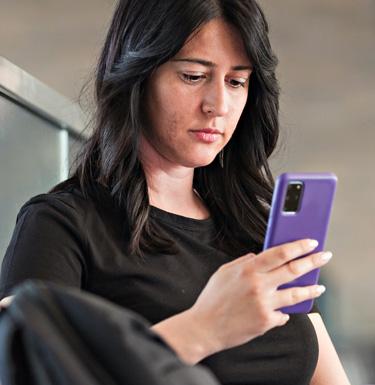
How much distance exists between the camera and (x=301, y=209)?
1.33 meters

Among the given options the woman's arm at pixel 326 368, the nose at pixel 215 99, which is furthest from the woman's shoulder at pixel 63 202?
the woman's arm at pixel 326 368

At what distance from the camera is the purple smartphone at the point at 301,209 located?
51.2 inches

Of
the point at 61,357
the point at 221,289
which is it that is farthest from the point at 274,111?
the point at 61,357

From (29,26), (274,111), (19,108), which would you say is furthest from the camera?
(29,26)

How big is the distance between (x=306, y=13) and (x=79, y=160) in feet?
12.8

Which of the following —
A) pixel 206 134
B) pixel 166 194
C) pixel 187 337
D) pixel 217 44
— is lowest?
pixel 187 337

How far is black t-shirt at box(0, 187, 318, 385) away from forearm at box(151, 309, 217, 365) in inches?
8.4

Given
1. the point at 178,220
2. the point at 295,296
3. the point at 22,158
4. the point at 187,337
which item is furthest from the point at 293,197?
the point at 22,158

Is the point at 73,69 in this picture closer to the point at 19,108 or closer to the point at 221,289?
the point at 19,108

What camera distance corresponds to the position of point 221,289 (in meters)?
1.26

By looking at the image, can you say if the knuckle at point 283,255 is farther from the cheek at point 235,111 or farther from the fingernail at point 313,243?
the cheek at point 235,111

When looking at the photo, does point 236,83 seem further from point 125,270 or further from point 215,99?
point 125,270

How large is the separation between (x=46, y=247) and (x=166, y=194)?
0.32 metres

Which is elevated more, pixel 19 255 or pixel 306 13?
pixel 306 13
